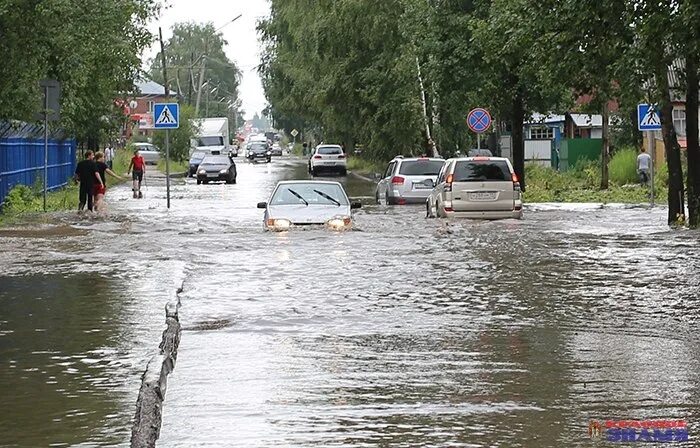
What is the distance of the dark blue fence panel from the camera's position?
35847 millimetres

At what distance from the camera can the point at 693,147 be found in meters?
26.5

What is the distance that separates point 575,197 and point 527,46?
16.4m

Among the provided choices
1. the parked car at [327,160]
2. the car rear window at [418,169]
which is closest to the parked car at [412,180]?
the car rear window at [418,169]

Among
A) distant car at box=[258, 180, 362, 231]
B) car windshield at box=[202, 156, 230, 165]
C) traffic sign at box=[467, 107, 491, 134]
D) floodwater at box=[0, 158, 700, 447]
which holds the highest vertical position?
traffic sign at box=[467, 107, 491, 134]

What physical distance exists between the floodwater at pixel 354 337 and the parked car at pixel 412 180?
12.8 m

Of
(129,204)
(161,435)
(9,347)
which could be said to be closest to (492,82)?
(129,204)

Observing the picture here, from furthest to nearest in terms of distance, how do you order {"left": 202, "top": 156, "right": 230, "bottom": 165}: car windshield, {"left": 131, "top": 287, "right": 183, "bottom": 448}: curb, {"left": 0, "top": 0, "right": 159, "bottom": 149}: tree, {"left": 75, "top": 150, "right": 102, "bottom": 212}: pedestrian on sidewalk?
{"left": 202, "top": 156, "right": 230, "bottom": 165}: car windshield
{"left": 75, "top": 150, "right": 102, "bottom": 212}: pedestrian on sidewalk
{"left": 0, "top": 0, "right": 159, "bottom": 149}: tree
{"left": 131, "top": 287, "right": 183, "bottom": 448}: curb

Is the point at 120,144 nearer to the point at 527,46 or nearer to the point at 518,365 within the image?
the point at 527,46

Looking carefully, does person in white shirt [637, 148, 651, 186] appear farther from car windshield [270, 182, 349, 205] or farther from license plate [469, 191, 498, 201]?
car windshield [270, 182, 349, 205]

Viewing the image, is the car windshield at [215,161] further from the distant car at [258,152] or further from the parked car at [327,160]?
the distant car at [258,152]

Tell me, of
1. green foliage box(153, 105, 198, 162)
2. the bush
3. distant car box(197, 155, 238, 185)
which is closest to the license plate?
the bush

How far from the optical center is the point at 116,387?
32.5ft

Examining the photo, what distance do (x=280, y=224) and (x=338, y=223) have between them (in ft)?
3.49

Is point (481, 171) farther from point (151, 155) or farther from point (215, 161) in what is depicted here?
point (151, 155)
